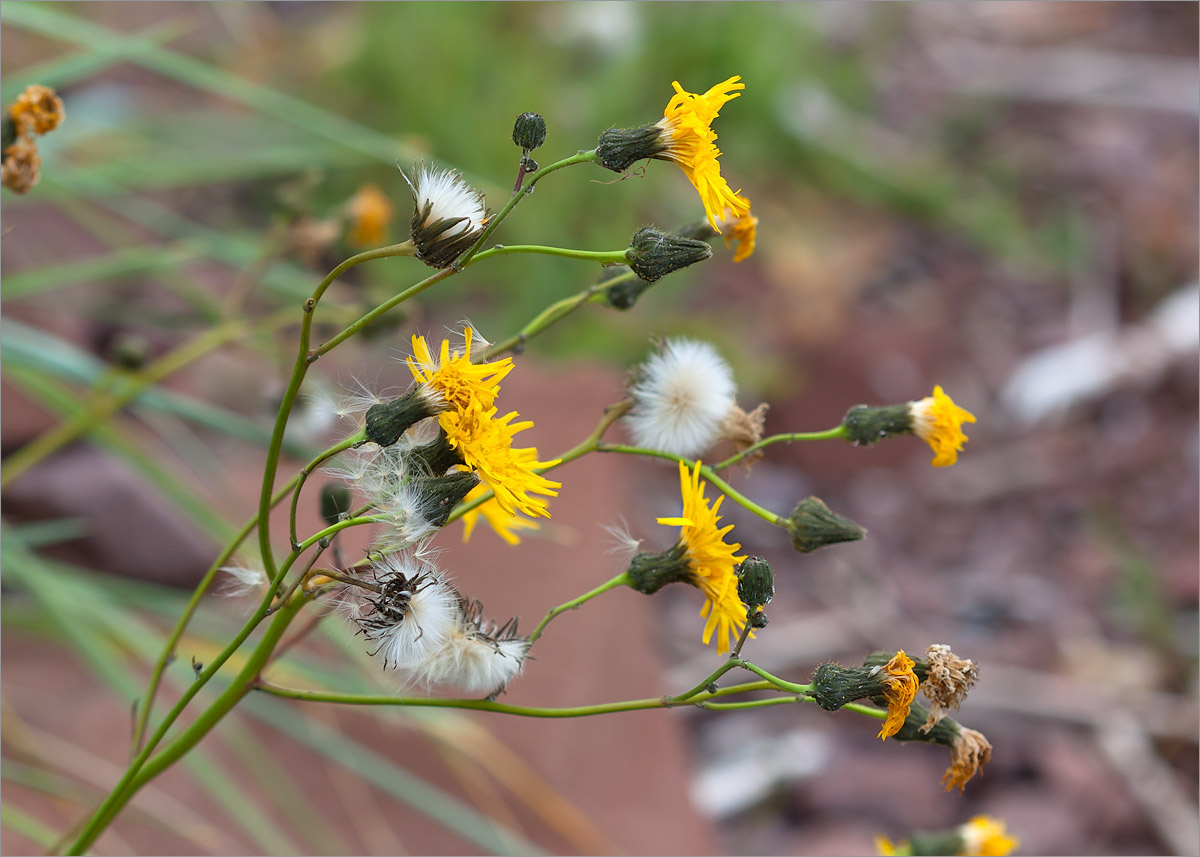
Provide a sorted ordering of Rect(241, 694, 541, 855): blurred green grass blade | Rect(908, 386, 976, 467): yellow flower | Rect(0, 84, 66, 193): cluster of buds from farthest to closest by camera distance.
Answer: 1. Rect(241, 694, 541, 855): blurred green grass blade
2. Rect(0, 84, 66, 193): cluster of buds
3. Rect(908, 386, 976, 467): yellow flower

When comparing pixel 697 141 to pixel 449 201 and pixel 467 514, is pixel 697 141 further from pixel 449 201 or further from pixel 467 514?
pixel 467 514

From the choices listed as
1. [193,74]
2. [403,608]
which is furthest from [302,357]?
[193,74]

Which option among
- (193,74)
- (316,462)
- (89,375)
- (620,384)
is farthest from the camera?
(620,384)

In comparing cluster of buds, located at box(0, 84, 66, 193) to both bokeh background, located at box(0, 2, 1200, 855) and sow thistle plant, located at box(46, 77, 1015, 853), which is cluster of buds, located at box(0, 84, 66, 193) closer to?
bokeh background, located at box(0, 2, 1200, 855)

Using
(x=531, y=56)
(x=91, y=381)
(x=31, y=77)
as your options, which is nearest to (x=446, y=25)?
(x=531, y=56)

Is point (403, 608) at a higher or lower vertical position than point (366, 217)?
lower

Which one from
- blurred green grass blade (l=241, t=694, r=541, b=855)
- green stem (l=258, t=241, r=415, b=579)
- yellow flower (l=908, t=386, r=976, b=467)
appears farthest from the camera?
blurred green grass blade (l=241, t=694, r=541, b=855)

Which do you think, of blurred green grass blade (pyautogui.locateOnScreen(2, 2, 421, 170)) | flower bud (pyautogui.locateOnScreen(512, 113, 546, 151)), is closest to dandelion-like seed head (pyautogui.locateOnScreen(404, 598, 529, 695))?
flower bud (pyautogui.locateOnScreen(512, 113, 546, 151))

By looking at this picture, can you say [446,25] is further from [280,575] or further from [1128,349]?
[280,575]
